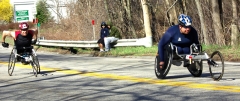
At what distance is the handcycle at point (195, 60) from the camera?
35.9 feet

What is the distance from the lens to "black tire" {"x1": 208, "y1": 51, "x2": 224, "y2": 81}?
10.8 meters

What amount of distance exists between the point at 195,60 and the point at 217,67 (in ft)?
1.74

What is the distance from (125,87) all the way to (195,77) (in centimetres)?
197

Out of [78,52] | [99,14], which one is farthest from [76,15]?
[78,52]

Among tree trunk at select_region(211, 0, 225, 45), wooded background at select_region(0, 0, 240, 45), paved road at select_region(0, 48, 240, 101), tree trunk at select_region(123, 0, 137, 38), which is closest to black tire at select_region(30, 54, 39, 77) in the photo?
paved road at select_region(0, 48, 240, 101)

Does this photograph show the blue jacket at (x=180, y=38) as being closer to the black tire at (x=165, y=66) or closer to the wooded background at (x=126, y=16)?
the black tire at (x=165, y=66)

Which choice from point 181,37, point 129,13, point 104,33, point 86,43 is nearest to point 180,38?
point 181,37

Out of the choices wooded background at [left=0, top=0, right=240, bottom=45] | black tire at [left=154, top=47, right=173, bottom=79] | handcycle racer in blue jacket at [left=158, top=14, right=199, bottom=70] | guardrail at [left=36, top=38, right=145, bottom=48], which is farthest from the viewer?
wooded background at [left=0, top=0, right=240, bottom=45]

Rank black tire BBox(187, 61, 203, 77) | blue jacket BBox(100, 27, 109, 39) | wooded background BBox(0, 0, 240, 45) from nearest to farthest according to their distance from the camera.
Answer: black tire BBox(187, 61, 203, 77), blue jacket BBox(100, 27, 109, 39), wooded background BBox(0, 0, 240, 45)

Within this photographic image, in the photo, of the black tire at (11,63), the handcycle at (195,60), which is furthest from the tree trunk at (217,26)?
the handcycle at (195,60)

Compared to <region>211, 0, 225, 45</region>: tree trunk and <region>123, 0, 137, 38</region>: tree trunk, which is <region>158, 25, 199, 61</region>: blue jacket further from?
<region>123, 0, 137, 38</region>: tree trunk

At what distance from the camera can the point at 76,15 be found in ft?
126

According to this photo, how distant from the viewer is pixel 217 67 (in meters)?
10.9

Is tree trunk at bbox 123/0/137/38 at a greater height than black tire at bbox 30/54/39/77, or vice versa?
tree trunk at bbox 123/0/137/38
